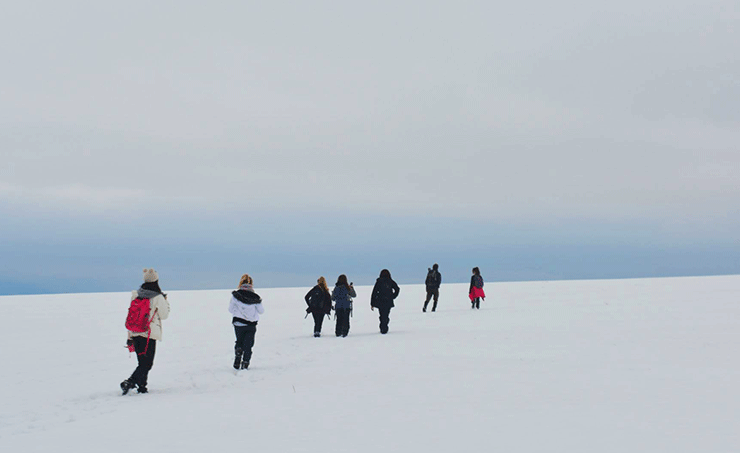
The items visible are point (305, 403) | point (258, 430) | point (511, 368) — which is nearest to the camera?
point (258, 430)

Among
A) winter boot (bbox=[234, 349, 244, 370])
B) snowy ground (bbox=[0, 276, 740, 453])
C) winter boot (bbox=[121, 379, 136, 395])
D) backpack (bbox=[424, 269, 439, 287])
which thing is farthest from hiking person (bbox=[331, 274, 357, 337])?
winter boot (bbox=[121, 379, 136, 395])

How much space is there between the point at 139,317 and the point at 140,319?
38mm

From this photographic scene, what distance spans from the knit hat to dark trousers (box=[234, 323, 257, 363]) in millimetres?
2565

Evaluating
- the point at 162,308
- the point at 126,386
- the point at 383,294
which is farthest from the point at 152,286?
the point at 383,294

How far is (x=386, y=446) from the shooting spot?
21.0ft

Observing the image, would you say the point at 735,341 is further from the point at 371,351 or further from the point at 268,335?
the point at 268,335

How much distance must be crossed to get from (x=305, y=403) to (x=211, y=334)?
12.5 m

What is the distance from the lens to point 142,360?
1051cm

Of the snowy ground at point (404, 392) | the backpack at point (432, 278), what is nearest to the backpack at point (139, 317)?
the snowy ground at point (404, 392)

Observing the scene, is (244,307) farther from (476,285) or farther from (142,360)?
(476,285)

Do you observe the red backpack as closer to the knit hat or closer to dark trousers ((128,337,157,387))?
dark trousers ((128,337,157,387))

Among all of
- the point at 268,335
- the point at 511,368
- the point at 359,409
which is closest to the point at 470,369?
the point at 511,368

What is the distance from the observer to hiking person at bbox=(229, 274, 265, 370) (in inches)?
507

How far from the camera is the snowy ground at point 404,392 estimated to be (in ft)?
22.1
